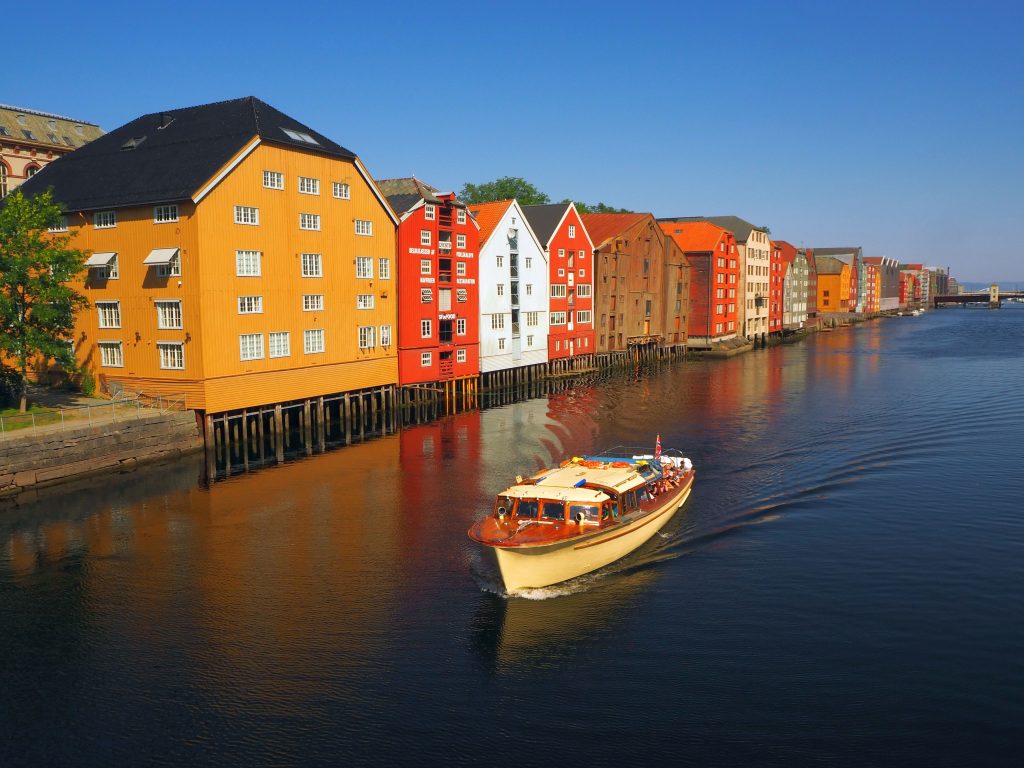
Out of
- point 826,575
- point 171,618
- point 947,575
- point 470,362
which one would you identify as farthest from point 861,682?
point 470,362

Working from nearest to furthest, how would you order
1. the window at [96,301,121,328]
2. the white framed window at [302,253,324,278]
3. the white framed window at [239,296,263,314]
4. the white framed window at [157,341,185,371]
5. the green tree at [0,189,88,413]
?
the green tree at [0,189,88,413] → the white framed window at [157,341,185,371] → the white framed window at [239,296,263,314] → the window at [96,301,121,328] → the white framed window at [302,253,324,278]

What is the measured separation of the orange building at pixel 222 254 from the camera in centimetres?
4684

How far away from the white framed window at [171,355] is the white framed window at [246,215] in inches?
334

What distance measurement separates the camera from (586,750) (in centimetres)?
1748

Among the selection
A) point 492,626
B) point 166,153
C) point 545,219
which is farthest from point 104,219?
point 545,219

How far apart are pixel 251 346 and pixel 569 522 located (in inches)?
1184

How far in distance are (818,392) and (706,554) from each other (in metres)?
49.7

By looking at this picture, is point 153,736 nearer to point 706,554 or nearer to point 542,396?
point 706,554

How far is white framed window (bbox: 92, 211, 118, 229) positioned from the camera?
50094 mm

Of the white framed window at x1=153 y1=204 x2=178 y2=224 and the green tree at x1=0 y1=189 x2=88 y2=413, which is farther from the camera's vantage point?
the white framed window at x1=153 y1=204 x2=178 y2=224

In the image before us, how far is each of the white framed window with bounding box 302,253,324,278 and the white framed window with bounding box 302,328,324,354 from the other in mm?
3798

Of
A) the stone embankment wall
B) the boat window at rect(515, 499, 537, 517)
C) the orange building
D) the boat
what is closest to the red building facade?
the orange building

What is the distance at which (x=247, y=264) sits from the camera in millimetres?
49031

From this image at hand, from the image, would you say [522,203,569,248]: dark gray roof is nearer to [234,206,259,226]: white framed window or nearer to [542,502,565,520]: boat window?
[234,206,259,226]: white framed window
